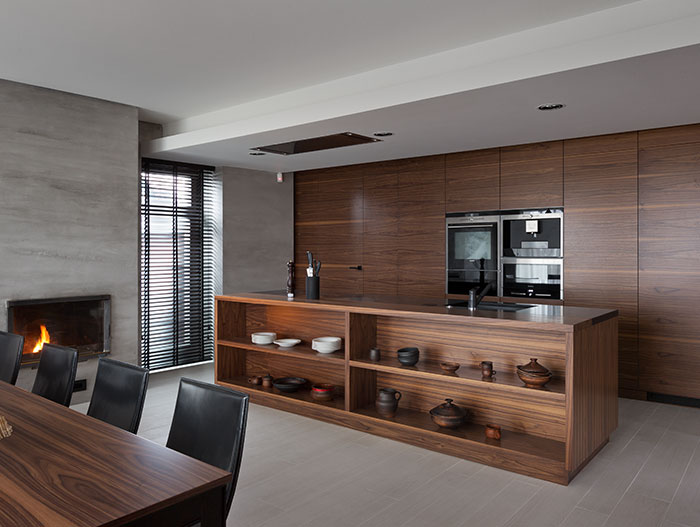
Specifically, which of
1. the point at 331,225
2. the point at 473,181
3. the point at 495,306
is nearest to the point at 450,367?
the point at 495,306

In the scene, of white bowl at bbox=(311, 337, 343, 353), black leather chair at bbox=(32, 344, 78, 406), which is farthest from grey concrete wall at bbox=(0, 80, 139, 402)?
white bowl at bbox=(311, 337, 343, 353)

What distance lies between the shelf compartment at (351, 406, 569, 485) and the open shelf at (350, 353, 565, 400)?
0.35 m

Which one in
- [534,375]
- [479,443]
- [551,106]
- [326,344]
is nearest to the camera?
[534,375]

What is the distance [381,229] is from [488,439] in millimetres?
3362

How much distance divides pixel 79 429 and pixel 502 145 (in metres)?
4.29

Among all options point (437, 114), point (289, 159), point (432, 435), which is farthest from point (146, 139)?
point (432, 435)

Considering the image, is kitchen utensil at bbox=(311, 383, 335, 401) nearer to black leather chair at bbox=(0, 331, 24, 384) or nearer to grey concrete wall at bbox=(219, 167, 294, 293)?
black leather chair at bbox=(0, 331, 24, 384)

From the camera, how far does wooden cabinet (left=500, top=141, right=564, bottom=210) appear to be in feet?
16.4

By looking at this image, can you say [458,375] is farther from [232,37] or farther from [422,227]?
[422,227]

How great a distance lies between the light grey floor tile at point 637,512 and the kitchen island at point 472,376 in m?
0.31

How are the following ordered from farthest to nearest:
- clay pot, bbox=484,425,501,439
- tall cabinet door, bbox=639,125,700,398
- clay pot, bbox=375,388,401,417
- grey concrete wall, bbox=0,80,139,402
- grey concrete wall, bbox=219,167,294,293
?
grey concrete wall, bbox=219,167,294,293, tall cabinet door, bbox=639,125,700,398, grey concrete wall, bbox=0,80,139,402, clay pot, bbox=375,388,401,417, clay pot, bbox=484,425,501,439

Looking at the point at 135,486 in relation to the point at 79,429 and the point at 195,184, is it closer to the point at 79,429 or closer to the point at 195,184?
the point at 79,429

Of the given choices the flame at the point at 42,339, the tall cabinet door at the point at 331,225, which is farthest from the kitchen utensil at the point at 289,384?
the tall cabinet door at the point at 331,225

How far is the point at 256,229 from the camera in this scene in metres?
6.62
